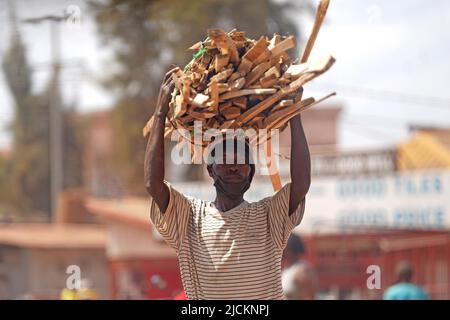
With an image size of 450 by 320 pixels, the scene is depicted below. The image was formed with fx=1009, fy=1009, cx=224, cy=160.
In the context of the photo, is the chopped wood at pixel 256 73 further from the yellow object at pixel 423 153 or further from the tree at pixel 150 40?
the tree at pixel 150 40

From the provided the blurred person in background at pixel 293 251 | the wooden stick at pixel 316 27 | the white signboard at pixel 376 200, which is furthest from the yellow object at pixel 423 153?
the wooden stick at pixel 316 27

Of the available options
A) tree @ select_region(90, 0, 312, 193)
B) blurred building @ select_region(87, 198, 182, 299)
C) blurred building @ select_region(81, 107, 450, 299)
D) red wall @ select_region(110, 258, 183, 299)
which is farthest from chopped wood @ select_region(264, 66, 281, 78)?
tree @ select_region(90, 0, 312, 193)

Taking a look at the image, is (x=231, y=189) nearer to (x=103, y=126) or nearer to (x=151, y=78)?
(x=151, y=78)

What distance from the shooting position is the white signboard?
1692 cm

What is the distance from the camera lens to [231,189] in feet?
13.7

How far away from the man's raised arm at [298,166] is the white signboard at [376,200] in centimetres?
1198

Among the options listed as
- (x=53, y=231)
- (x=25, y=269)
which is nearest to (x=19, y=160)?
(x=53, y=231)

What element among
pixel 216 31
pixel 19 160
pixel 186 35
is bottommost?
pixel 216 31

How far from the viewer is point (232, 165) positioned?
13.6 ft

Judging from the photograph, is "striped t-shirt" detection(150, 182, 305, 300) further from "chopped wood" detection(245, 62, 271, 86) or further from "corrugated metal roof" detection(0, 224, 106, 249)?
"corrugated metal roof" detection(0, 224, 106, 249)

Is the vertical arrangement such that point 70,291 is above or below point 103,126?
below

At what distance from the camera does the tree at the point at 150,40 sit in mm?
26281

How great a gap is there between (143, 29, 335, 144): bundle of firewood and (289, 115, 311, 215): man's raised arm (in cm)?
10
